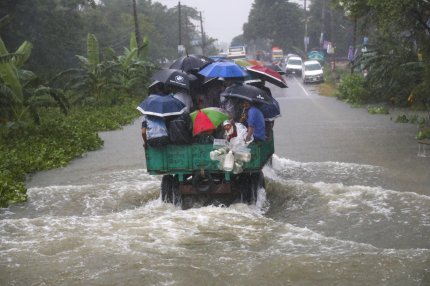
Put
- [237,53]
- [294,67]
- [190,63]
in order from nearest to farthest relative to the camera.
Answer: [190,63] < [294,67] < [237,53]

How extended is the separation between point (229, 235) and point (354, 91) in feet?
71.9

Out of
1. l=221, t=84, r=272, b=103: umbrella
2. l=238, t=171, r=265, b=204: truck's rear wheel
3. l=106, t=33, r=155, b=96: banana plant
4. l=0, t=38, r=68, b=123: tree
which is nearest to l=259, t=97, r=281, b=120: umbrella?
l=221, t=84, r=272, b=103: umbrella

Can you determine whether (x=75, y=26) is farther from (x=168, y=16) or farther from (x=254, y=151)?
(x=168, y=16)

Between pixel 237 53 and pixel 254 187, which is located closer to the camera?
pixel 254 187

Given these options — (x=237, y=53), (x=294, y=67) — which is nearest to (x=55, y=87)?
(x=294, y=67)

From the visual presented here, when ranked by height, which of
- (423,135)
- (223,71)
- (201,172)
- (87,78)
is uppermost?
(223,71)

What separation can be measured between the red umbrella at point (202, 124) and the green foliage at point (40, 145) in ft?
12.3

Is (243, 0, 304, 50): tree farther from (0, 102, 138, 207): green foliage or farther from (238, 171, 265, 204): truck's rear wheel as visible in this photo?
(238, 171, 265, 204): truck's rear wheel

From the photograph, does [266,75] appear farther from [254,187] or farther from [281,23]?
[281,23]

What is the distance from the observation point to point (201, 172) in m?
8.86

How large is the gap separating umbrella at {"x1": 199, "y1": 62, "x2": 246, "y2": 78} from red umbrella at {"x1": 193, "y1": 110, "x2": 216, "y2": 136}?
1.13 m

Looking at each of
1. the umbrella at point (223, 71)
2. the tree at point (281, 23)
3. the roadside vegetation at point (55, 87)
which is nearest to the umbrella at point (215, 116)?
the umbrella at point (223, 71)

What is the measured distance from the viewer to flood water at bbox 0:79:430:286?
6.59m

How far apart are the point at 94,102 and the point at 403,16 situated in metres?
15.1
